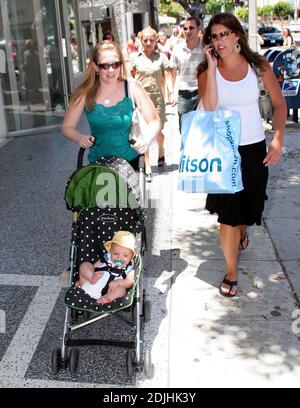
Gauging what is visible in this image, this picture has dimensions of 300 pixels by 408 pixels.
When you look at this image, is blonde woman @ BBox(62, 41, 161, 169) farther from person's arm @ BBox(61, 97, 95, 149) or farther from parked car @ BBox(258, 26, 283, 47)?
parked car @ BBox(258, 26, 283, 47)

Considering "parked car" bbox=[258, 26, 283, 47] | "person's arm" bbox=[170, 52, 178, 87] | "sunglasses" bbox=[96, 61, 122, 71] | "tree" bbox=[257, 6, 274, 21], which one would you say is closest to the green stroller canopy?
"sunglasses" bbox=[96, 61, 122, 71]

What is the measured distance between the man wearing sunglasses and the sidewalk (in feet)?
5.91

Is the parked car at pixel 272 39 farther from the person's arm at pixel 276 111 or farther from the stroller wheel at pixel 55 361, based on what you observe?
the stroller wheel at pixel 55 361

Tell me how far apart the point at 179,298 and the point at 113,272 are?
93cm

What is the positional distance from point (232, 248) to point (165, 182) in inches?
125

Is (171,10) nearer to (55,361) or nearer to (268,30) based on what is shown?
(268,30)

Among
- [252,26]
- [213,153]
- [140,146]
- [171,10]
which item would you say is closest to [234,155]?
[213,153]

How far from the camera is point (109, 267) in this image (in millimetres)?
3590

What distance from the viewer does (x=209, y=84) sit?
148 inches

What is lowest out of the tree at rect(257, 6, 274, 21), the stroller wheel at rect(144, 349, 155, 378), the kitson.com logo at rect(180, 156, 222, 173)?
the stroller wheel at rect(144, 349, 155, 378)

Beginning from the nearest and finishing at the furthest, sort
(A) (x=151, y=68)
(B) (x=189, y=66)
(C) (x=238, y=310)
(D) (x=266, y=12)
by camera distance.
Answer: (C) (x=238, y=310) < (B) (x=189, y=66) < (A) (x=151, y=68) < (D) (x=266, y=12)

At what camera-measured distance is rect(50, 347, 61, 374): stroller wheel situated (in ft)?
11.0

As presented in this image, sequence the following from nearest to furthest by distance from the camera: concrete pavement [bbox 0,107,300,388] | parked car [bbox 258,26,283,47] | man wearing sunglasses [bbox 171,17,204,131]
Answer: concrete pavement [bbox 0,107,300,388], man wearing sunglasses [bbox 171,17,204,131], parked car [bbox 258,26,283,47]
